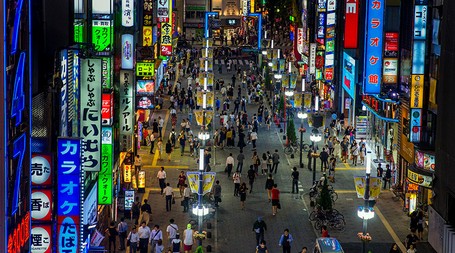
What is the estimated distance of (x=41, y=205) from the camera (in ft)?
86.6

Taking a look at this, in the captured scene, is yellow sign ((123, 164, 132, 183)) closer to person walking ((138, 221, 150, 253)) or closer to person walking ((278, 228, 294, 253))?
person walking ((138, 221, 150, 253))

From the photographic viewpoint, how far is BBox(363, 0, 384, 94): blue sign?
175 ft

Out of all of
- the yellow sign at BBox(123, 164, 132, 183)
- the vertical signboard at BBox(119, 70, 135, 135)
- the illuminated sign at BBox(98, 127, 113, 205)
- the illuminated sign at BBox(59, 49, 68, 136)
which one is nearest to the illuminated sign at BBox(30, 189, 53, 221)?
the illuminated sign at BBox(59, 49, 68, 136)

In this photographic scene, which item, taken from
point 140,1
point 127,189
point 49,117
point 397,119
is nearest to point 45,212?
point 49,117

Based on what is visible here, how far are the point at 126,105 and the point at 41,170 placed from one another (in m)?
20.3

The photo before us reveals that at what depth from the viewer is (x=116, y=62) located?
155 feet

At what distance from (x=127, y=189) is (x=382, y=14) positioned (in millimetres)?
16463

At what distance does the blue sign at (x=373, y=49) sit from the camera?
53.2m

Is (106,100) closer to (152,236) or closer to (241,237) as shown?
(152,236)

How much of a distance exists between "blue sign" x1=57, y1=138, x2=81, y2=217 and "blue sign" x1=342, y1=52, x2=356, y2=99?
37746mm

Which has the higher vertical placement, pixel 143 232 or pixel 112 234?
pixel 143 232

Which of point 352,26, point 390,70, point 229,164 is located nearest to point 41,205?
point 390,70

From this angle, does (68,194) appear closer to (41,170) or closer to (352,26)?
(41,170)

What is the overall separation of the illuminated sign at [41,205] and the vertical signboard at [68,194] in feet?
4.72
